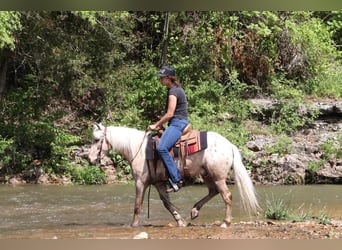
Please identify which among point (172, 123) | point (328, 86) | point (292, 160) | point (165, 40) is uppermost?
point (165, 40)

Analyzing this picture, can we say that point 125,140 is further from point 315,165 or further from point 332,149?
point 332,149

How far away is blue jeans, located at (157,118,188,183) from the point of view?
657 cm

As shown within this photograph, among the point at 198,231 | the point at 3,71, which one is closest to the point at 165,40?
the point at 3,71

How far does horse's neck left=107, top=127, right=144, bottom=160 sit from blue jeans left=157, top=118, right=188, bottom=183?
0.39 metres

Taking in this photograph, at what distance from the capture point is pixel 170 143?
21.6 ft

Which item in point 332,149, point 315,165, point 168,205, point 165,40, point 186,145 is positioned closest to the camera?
point 186,145

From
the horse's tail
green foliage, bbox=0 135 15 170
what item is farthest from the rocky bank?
the horse's tail

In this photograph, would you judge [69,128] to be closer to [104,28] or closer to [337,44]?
[104,28]

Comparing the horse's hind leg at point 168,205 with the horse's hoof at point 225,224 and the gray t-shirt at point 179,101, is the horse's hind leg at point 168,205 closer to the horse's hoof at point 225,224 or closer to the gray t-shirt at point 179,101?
the horse's hoof at point 225,224

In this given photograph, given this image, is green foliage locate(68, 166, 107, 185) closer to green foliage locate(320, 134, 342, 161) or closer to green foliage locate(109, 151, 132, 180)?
green foliage locate(109, 151, 132, 180)

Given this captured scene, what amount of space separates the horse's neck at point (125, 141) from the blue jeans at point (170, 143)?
0.39m

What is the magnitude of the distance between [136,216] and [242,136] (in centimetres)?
884

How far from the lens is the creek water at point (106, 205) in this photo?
7.30 m

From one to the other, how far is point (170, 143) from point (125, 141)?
0.64 meters
